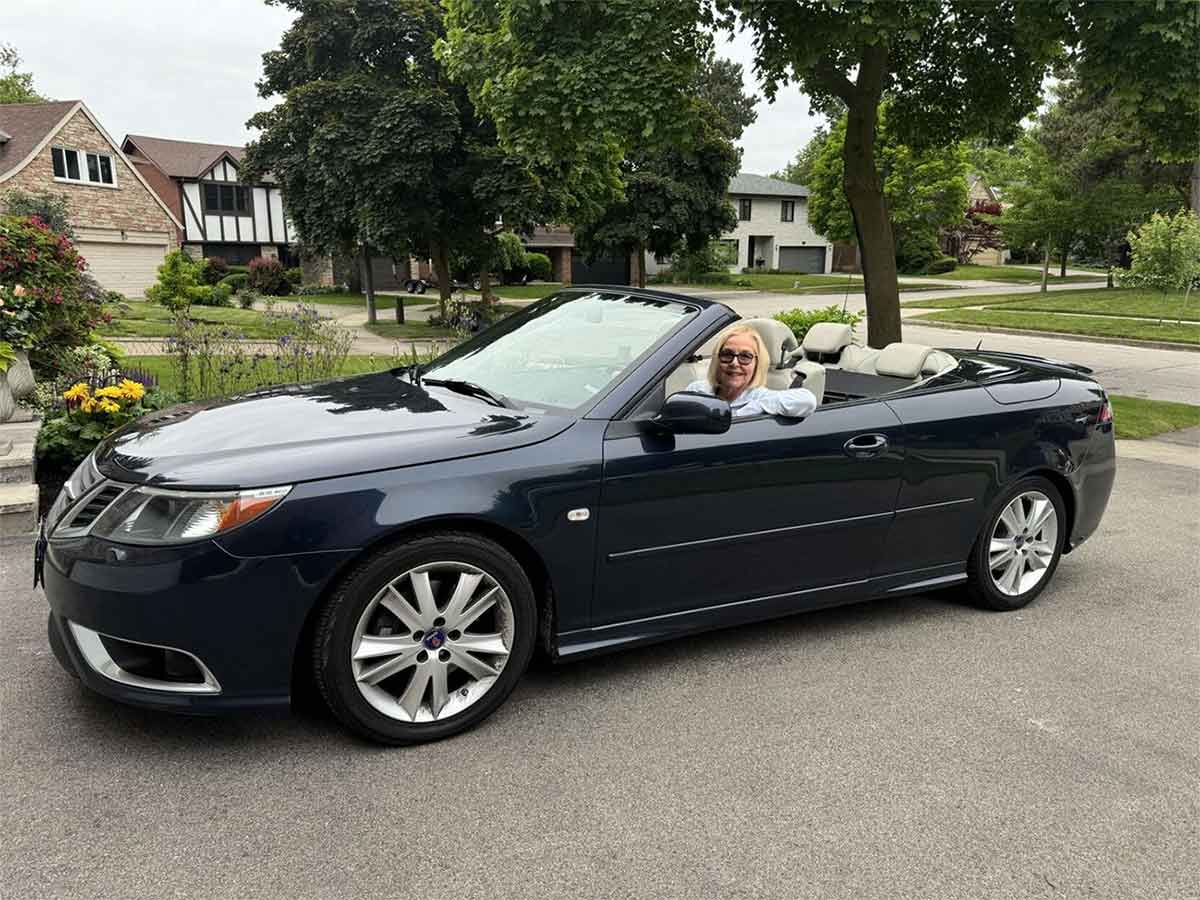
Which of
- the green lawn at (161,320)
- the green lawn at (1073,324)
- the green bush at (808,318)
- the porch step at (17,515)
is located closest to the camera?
the porch step at (17,515)

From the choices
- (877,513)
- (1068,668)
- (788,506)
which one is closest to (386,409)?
(788,506)

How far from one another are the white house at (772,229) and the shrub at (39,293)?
60643 millimetres

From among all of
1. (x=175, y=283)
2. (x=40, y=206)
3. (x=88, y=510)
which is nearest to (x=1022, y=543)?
(x=88, y=510)

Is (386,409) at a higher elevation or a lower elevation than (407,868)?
Answer: higher

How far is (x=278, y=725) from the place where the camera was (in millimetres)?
3402

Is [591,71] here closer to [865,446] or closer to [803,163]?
[865,446]

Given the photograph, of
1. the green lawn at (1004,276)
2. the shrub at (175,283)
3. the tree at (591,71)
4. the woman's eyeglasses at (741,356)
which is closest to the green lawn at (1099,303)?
the green lawn at (1004,276)

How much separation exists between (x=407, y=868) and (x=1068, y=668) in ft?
9.71

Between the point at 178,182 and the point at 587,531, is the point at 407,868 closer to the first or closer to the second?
the point at 587,531

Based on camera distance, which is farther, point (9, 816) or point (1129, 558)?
point (1129, 558)

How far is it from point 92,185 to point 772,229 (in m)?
44.2

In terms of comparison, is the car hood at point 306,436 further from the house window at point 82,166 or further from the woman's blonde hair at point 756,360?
the house window at point 82,166

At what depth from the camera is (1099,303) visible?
33062 millimetres

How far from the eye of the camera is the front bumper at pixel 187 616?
9.55 feet
